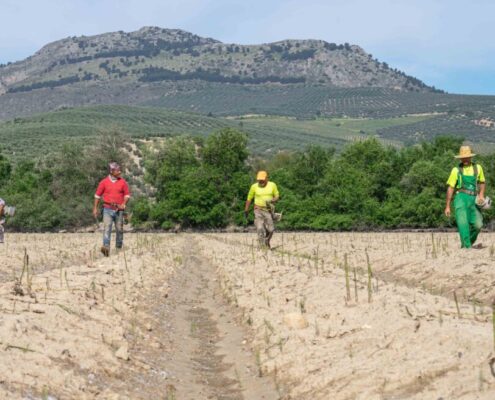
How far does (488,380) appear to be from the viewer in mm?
4500

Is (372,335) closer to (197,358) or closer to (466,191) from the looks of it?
(197,358)

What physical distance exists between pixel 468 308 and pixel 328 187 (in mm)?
44021

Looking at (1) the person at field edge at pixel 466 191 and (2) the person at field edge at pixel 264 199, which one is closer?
(1) the person at field edge at pixel 466 191

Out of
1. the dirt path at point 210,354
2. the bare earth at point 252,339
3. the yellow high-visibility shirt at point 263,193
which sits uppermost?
the yellow high-visibility shirt at point 263,193

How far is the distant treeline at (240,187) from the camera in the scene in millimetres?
45406

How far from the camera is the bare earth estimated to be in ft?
16.7

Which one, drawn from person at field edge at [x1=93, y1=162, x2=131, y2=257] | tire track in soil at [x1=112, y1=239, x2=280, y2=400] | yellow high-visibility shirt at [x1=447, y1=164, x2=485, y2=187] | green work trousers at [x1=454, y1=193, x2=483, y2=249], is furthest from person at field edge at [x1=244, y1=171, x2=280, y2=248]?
tire track in soil at [x1=112, y1=239, x2=280, y2=400]

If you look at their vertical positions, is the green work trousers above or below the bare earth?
above

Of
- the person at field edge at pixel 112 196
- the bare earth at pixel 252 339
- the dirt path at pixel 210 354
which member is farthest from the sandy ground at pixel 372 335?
the person at field edge at pixel 112 196

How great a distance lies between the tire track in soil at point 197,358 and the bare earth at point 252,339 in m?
0.02

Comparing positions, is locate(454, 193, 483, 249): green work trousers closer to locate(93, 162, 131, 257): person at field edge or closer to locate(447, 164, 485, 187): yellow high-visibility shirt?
locate(447, 164, 485, 187): yellow high-visibility shirt

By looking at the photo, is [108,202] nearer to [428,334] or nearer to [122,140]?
[428,334]

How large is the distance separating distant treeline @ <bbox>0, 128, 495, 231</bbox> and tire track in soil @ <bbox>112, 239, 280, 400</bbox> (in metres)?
34.2

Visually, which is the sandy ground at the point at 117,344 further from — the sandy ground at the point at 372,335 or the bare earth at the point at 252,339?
the sandy ground at the point at 372,335
